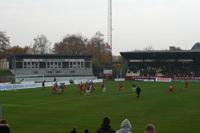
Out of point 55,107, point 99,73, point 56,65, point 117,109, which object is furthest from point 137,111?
point 99,73

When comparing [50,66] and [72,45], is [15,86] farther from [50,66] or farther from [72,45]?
[72,45]

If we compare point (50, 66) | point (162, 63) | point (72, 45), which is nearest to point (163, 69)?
point (162, 63)

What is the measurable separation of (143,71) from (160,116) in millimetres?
86442

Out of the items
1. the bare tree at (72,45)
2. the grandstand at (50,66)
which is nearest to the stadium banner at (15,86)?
the grandstand at (50,66)

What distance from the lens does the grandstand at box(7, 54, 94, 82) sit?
4252 inches

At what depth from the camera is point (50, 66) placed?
11250cm

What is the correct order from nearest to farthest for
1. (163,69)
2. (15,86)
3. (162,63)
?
(15,86), (163,69), (162,63)

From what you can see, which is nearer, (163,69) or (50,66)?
(50,66)

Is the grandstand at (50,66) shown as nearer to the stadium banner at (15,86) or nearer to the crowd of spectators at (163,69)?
the crowd of spectators at (163,69)

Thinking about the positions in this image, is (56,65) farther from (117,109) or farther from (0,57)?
(117,109)

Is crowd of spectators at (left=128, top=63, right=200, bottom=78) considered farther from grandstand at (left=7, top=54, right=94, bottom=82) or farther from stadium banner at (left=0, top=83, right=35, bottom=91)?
stadium banner at (left=0, top=83, right=35, bottom=91)

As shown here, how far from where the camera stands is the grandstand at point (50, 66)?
108 m

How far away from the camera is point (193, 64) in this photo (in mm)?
116438

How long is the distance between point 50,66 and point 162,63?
28.0m
